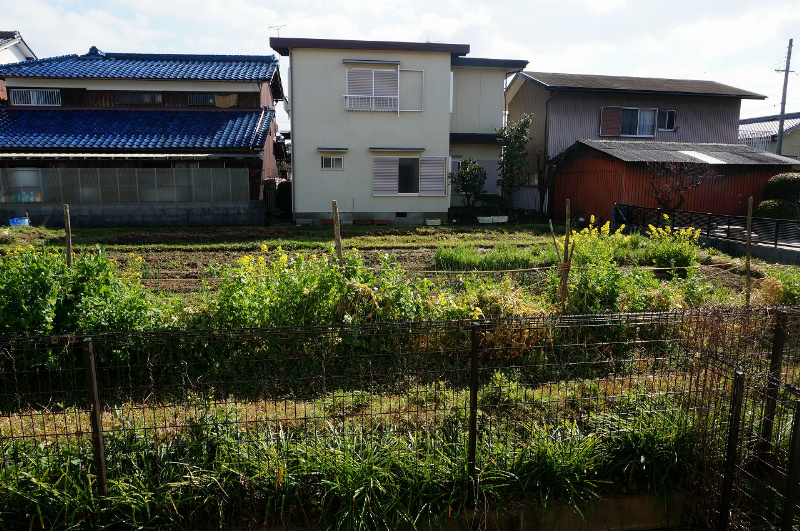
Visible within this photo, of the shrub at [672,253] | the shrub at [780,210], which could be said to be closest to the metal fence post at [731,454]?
the shrub at [672,253]

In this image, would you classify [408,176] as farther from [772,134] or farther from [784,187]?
[772,134]

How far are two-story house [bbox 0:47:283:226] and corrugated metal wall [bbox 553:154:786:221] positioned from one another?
11.9m

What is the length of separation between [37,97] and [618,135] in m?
23.5

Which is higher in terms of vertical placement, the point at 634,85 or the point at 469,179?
the point at 634,85

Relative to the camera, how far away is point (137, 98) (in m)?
21.8

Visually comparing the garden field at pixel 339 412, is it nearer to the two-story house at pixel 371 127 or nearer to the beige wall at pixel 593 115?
the two-story house at pixel 371 127

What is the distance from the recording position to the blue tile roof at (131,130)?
1928 centimetres

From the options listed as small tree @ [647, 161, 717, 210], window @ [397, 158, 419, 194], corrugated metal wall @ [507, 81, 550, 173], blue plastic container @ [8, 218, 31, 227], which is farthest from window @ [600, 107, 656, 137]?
blue plastic container @ [8, 218, 31, 227]

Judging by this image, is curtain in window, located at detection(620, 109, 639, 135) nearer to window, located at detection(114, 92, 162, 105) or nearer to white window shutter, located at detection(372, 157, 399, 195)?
white window shutter, located at detection(372, 157, 399, 195)

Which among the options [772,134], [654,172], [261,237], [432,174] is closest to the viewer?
[261,237]

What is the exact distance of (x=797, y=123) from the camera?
116ft

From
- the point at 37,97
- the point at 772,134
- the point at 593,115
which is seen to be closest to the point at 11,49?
the point at 37,97

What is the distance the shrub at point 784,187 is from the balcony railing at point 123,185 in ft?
60.8

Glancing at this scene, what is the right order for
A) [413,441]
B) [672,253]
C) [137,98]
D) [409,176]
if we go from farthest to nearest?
[137,98], [409,176], [672,253], [413,441]
